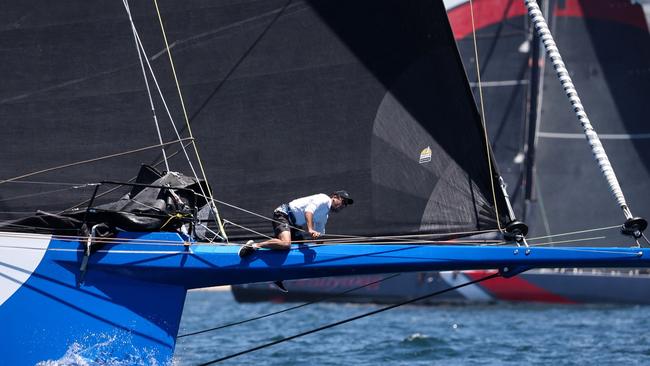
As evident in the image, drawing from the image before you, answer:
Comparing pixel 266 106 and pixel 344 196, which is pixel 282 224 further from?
pixel 266 106

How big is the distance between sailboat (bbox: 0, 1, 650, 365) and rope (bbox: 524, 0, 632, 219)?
0.23 metres

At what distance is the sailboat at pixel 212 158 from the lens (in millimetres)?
8812

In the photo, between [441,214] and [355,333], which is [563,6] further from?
[441,214]

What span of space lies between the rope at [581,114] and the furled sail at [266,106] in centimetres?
72

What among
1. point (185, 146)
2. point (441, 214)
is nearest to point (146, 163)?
point (185, 146)

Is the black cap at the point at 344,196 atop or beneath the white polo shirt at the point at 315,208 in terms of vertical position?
atop

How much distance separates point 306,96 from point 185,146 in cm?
115

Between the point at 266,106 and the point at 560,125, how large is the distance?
17.2m

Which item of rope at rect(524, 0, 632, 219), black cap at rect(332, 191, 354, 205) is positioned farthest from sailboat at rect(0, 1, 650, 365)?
black cap at rect(332, 191, 354, 205)

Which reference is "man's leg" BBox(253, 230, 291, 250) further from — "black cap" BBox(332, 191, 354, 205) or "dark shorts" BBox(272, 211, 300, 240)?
"black cap" BBox(332, 191, 354, 205)

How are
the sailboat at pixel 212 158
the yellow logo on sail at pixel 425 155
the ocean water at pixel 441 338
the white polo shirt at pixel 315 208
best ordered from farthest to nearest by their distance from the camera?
the ocean water at pixel 441 338
the yellow logo on sail at pixel 425 155
the white polo shirt at pixel 315 208
the sailboat at pixel 212 158

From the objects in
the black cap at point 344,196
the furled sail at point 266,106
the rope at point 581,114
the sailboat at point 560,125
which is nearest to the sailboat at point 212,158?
the furled sail at point 266,106

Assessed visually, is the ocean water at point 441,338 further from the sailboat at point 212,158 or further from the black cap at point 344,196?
the black cap at point 344,196

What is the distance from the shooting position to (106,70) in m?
10.2
